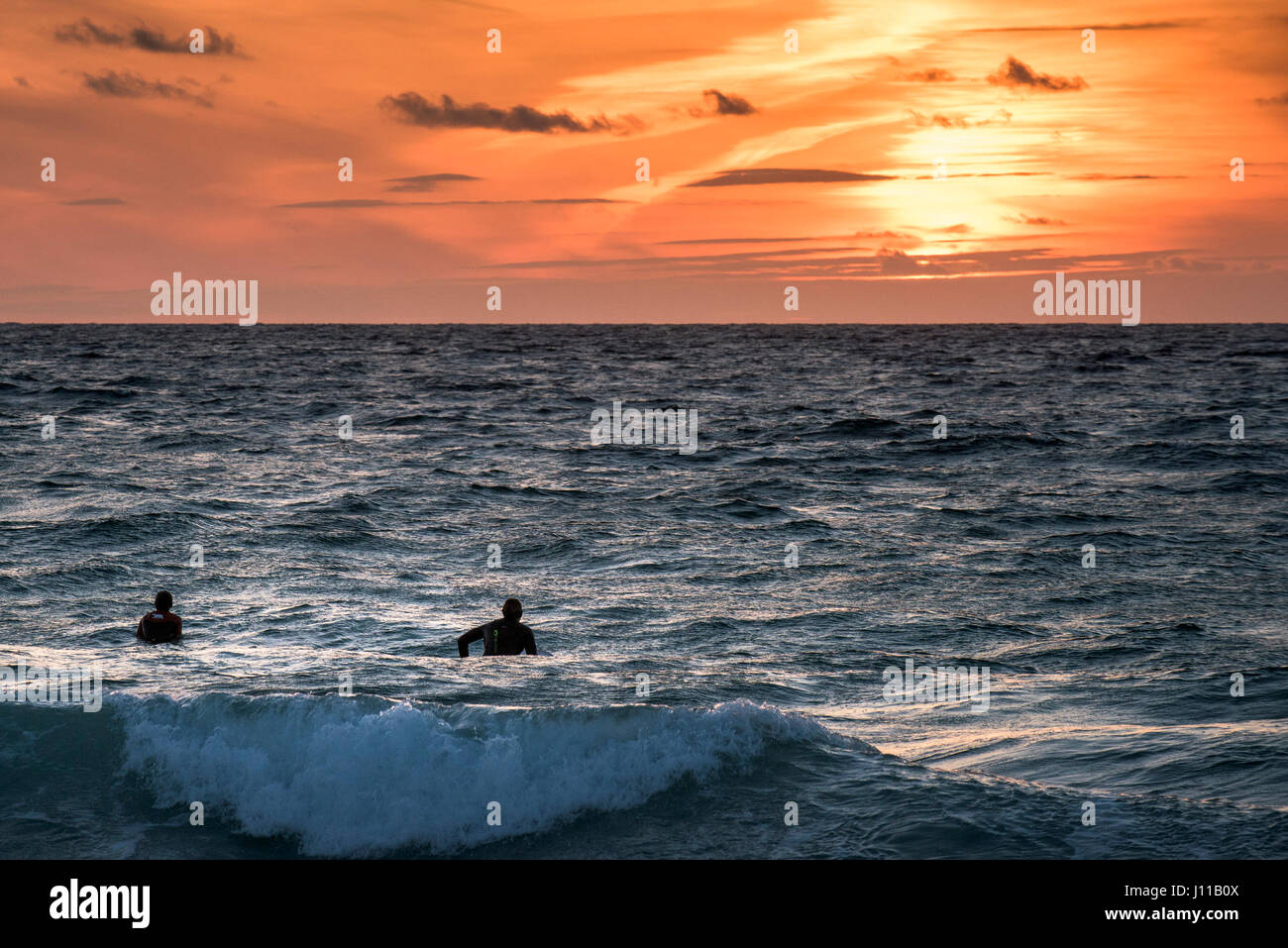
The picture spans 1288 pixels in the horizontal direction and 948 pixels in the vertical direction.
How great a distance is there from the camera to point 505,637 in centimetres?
1502

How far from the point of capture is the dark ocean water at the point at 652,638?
9648 millimetres

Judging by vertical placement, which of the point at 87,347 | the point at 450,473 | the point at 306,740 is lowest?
the point at 306,740

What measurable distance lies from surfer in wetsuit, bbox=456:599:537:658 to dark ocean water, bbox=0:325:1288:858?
57cm

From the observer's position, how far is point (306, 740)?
10625 millimetres

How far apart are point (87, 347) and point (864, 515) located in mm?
100840

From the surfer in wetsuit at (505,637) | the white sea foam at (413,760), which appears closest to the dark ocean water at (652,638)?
the white sea foam at (413,760)

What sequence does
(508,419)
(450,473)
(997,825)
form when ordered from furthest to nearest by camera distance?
(508,419), (450,473), (997,825)

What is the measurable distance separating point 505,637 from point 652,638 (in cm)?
253

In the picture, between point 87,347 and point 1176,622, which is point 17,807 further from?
point 87,347

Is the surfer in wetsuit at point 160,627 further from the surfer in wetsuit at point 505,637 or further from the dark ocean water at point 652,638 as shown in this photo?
the surfer in wetsuit at point 505,637

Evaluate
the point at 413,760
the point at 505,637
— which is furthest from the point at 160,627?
the point at 413,760

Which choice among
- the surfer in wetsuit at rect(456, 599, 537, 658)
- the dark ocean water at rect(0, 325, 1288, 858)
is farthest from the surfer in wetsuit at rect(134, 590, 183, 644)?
the surfer in wetsuit at rect(456, 599, 537, 658)

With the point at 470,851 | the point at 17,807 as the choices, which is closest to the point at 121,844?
the point at 17,807

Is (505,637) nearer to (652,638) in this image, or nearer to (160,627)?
(652,638)
